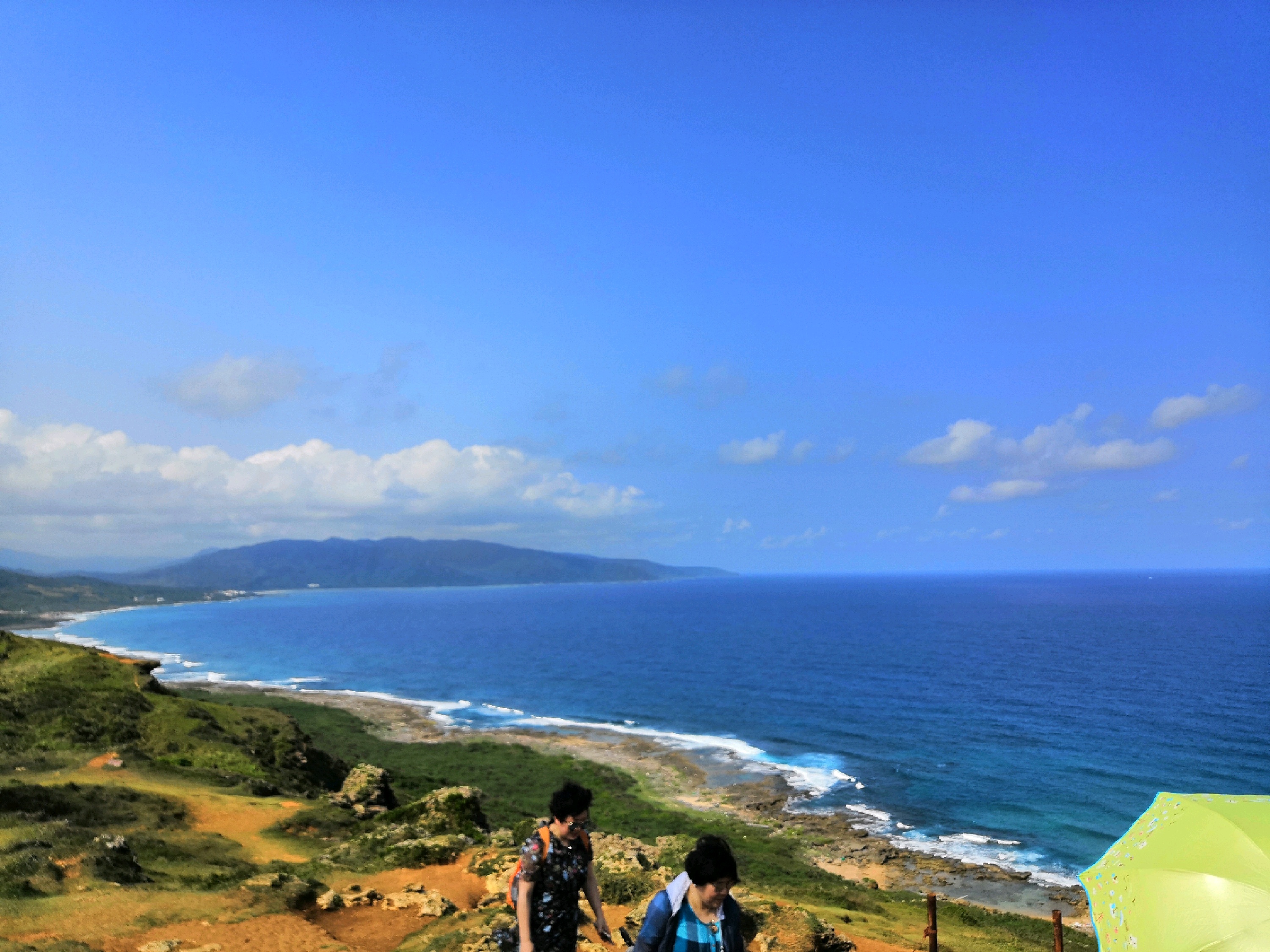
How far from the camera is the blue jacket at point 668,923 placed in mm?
5121

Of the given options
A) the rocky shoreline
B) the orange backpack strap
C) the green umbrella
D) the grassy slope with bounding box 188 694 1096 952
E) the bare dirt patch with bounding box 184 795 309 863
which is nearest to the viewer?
the green umbrella

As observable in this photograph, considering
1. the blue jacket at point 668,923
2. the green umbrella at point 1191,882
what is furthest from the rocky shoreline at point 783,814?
the blue jacket at point 668,923

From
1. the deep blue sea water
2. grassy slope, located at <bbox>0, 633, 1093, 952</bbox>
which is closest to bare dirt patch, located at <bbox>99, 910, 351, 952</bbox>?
grassy slope, located at <bbox>0, 633, 1093, 952</bbox>

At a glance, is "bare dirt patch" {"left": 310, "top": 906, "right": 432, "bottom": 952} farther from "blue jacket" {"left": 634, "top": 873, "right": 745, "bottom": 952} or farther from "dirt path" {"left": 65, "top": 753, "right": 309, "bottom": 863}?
"blue jacket" {"left": 634, "top": 873, "right": 745, "bottom": 952}

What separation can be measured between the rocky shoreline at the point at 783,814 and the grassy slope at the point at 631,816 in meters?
1.61

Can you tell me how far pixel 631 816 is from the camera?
42.0 meters

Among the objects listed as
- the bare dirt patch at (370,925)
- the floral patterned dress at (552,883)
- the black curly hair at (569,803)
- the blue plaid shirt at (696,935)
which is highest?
the black curly hair at (569,803)

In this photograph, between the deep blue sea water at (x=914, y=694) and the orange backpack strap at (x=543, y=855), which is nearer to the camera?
the orange backpack strap at (x=543, y=855)

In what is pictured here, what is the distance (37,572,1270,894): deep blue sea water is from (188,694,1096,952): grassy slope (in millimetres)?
8532

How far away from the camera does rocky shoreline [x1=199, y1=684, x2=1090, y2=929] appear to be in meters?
31.9

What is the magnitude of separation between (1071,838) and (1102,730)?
78.5 ft

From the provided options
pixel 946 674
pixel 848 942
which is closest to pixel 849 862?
pixel 848 942

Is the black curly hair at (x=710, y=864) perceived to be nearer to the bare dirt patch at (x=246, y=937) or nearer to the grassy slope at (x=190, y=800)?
the bare dirt patch at (x=246, y=937)

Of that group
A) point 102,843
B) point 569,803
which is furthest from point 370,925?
point 569,803
